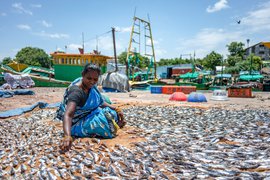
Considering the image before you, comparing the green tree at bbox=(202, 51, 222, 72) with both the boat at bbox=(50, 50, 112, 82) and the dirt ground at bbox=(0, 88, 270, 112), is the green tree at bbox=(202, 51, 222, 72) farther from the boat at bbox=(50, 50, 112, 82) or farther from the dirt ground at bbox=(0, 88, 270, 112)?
the dirt ground at bbox=(0, 88, 270, 112)

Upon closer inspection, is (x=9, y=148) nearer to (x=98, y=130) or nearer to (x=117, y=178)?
(x=98, y=130)

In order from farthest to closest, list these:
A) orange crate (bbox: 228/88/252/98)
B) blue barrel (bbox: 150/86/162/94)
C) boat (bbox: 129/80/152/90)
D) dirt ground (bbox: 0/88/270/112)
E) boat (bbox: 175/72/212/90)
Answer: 1. boat (bbox: 129/80/152/90)
2. boat (bbox: 175/72/212/90)
3. blue barrel (bbox: 150/86/162/94)
4. orange crate (bbox: 228/88/252/98)
5. dirt ground (bbox: 0/88/270/112)

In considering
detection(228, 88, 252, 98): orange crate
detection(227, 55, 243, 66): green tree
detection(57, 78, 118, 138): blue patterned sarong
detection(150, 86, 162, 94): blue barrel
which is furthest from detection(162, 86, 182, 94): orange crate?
detection(227, 55, 243, 66): green tree

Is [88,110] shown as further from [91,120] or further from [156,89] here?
[156,89]

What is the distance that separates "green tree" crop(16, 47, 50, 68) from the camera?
6291 cm

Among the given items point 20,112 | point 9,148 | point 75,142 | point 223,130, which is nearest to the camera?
point 75,142

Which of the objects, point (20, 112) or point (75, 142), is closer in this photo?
point (75, 142)

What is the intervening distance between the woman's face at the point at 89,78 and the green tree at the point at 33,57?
210ft

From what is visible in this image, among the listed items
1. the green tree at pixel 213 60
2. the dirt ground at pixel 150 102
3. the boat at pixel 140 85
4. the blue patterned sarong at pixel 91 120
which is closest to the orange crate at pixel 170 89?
the dirt ground at pixel 150 102

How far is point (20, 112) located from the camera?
395 inches

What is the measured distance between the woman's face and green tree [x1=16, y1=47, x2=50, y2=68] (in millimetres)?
64089

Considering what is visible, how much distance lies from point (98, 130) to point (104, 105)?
723mm

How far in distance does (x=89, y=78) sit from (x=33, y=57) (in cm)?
6689

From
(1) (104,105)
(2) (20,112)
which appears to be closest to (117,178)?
(1) (104,105)
